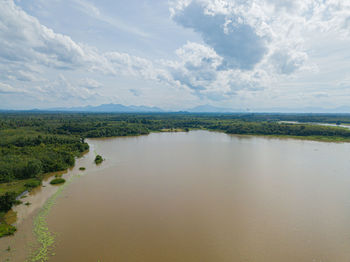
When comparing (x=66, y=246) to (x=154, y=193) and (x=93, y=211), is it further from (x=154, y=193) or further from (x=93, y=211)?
(x=154, y=193)

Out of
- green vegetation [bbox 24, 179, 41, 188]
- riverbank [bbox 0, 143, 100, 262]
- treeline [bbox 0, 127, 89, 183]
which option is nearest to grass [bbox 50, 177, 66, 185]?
riverbank [bbox 0, 143, 100, 262]

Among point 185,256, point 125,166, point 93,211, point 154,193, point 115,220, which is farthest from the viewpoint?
point 125,166

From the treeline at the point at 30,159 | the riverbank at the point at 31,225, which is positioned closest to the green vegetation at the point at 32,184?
the riverbank at the point at 31,225

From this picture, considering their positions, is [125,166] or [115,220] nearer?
[115,220]

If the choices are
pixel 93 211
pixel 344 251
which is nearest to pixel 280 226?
pixel 344 251

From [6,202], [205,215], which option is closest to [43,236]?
[6,202]

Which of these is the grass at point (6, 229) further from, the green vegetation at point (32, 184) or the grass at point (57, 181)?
the grass at point (57, 181)
